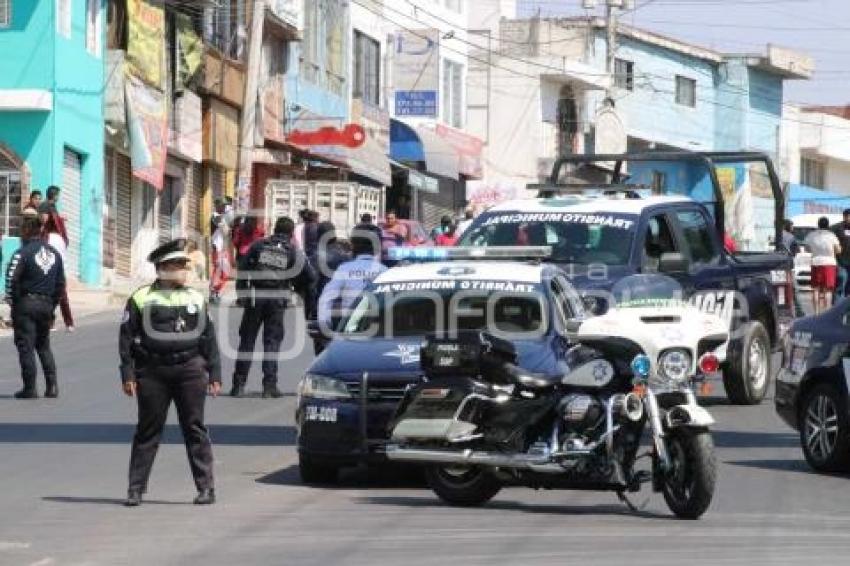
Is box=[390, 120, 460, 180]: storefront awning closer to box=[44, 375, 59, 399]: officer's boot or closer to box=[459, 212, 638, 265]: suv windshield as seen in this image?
box=[44, 375, 59, 399]: officer's boot

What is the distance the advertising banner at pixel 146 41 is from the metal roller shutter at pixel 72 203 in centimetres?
285

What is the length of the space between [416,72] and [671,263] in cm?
4369

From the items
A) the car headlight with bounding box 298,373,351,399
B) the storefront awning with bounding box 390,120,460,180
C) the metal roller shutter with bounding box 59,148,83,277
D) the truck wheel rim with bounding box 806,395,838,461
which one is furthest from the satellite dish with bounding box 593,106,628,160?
the car headlight with bounding box 298,373,351,399

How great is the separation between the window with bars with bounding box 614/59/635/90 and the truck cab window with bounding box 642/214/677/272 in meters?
56.8

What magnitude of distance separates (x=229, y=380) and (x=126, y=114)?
737 inches

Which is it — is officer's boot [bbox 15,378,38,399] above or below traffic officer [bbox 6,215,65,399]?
below

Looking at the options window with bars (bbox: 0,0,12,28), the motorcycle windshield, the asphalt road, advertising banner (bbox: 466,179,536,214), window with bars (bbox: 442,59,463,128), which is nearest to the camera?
the asphalt road

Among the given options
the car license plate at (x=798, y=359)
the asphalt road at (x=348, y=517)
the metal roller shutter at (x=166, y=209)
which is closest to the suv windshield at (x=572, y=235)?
the asphalt road at (x=348, y=517)

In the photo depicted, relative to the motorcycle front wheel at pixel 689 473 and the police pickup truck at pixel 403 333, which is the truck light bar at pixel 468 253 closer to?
the police pickup truck at pixel 403 333

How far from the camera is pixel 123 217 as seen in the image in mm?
43062

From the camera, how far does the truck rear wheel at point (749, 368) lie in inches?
835

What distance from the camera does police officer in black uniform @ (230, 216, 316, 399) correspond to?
835 inches

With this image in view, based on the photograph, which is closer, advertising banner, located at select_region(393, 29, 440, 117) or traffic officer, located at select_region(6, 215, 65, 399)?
traffic officer, located at select_region(6, 215, 65, 399)

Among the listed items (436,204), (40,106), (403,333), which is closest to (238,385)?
(403,333)
